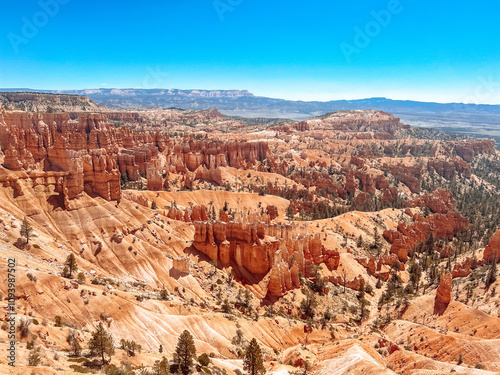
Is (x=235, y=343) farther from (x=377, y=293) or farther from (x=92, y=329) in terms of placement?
(x=377, y=293)

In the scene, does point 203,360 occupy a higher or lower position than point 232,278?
higher

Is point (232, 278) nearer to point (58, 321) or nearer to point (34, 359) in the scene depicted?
point (58, 321)

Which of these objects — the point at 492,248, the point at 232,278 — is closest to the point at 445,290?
the point at 492,248

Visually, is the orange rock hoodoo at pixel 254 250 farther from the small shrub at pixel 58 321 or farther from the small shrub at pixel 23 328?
the small shrub at pixel 23 328

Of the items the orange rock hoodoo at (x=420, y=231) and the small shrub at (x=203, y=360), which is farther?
the orange rock hoodoo at (x=420, y=231)

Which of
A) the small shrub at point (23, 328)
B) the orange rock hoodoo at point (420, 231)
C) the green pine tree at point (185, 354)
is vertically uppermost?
the small shrub at point (23, 328)

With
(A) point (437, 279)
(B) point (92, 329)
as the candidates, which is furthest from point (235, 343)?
(A) point (437, 279)

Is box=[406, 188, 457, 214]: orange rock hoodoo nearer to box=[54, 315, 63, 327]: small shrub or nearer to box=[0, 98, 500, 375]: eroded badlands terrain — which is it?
box=[0, 98, 500, 375]: eroded badlands terrain

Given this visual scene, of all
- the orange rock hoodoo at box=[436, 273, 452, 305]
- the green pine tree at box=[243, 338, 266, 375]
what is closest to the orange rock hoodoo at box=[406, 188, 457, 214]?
the orange rock hoodoo at box=[436, 273, 452, 305]

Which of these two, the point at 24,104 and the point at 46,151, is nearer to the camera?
the point at 46,151

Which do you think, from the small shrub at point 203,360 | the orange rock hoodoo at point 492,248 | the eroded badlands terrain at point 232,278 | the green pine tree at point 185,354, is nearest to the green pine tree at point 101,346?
the eroded badlands terrain at point 232,278

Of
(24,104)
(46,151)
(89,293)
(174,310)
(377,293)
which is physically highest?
(24,104)
